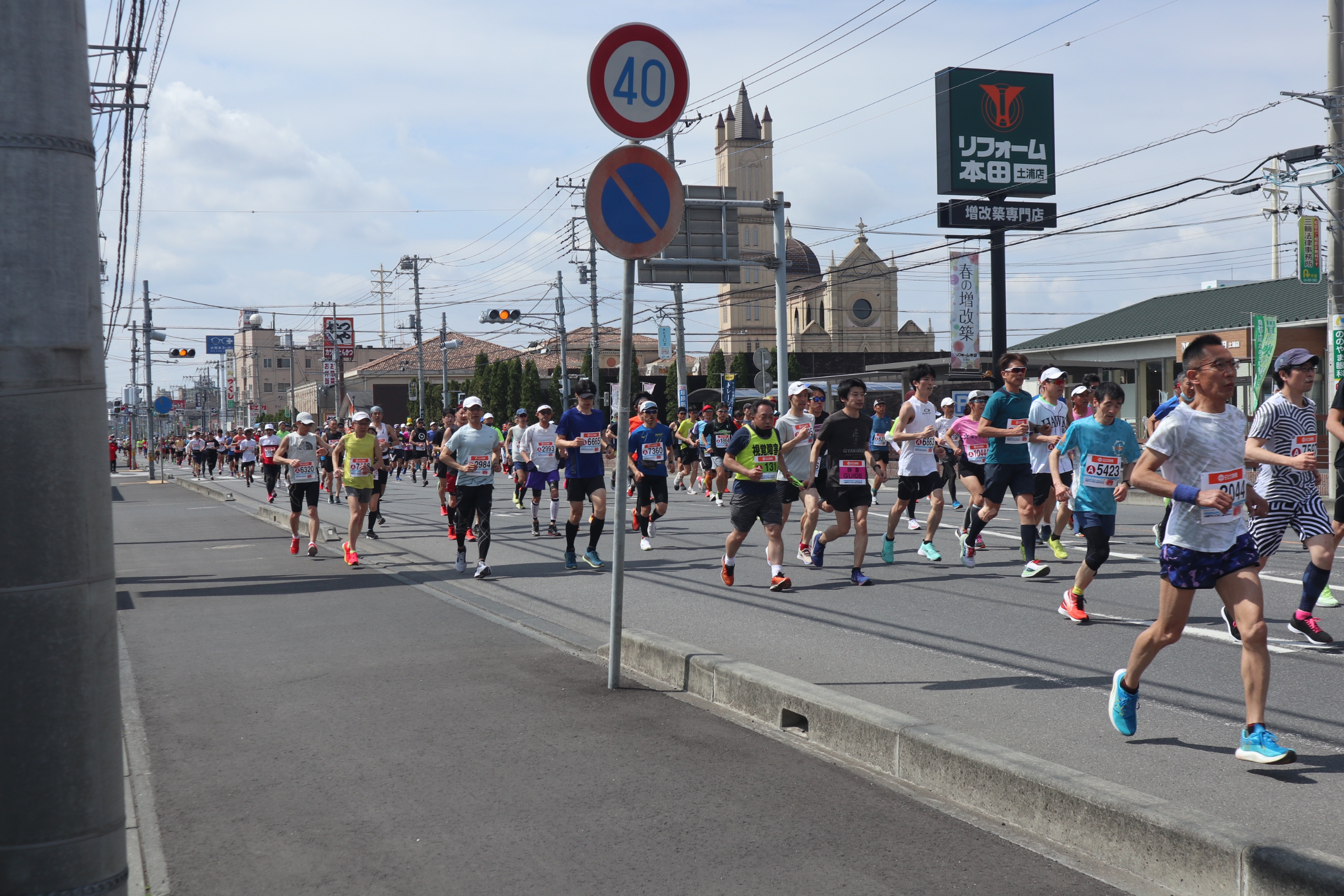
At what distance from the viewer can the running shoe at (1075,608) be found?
8.20m

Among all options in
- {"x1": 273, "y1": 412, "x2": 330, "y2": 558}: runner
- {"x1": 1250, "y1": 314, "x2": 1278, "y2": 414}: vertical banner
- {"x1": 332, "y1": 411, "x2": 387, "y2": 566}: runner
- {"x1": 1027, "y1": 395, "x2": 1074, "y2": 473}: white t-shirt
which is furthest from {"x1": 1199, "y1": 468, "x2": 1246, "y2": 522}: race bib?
{"x1": 1250, "y1": 314, "x2": 1278, "y2": 414}: vertical banner

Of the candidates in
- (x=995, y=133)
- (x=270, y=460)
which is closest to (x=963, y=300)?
(x=995, y=133)

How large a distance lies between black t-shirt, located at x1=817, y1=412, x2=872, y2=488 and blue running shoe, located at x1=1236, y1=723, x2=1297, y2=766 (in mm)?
5935

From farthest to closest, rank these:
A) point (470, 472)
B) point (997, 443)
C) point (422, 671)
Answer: point (470, 472)
point (997, 443)
point (422, 671)

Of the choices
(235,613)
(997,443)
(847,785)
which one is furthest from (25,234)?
(997,443)

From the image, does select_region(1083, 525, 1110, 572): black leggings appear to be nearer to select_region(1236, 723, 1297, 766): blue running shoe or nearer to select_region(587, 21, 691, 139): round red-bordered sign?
select_region(1236, 723, 1297, 766): blue running shoe

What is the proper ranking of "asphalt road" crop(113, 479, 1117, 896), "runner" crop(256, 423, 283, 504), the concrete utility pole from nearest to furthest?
the concrete utility pole → "asphalt road" crop(113, 479, 1117, 896) → "runner" crop(256, 423, 283, 504)

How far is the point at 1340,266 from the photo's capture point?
17.8 meters

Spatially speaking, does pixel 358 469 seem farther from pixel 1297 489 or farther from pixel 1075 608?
pixel 1297 489

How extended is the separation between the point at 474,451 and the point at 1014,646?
6410 mm

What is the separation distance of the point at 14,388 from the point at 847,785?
11.5ft

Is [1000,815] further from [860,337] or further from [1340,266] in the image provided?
[860,337]

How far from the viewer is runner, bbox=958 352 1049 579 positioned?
415 inches

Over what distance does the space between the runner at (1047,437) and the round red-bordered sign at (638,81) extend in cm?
568
